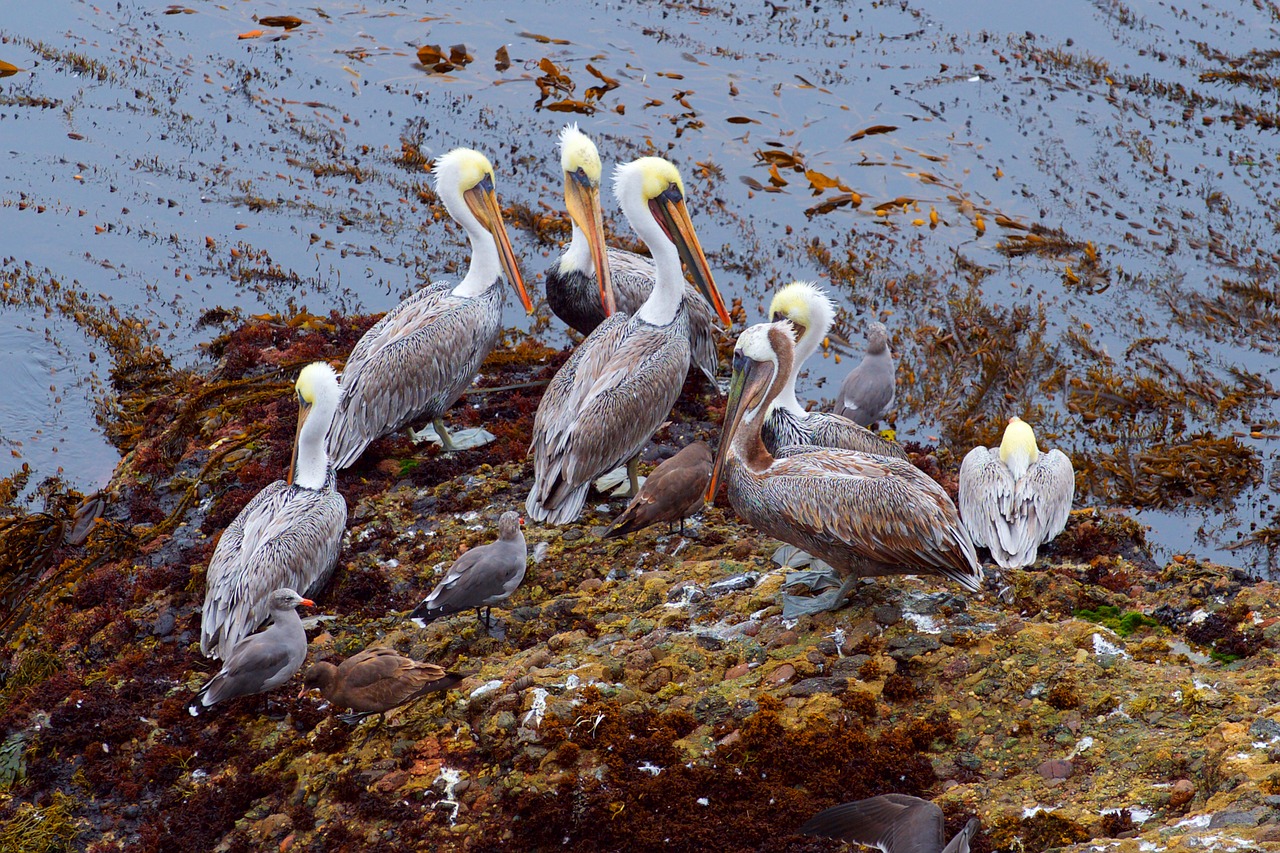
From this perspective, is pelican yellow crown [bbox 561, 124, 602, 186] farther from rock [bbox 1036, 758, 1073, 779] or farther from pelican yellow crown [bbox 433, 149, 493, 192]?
rock [bbox 1036, 758, 1073, 779]

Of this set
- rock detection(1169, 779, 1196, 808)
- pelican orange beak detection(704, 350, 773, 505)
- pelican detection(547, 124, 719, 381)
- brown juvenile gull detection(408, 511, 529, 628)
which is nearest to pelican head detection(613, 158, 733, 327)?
pelican detection(547, 124, 719, 381)

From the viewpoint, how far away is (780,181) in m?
14.2

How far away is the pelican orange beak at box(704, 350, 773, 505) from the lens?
5605 millimetres

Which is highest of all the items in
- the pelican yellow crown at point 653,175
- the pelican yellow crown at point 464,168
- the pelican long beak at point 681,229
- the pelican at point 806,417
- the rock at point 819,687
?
Result: the pelican yellow crown at point 653,175

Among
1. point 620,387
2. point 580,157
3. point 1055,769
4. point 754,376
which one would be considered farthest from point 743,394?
point 580,157

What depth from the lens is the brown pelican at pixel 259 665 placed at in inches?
201

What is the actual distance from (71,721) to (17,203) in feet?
34.4

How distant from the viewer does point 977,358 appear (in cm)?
1089

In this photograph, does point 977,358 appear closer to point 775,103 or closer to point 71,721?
point 775,103

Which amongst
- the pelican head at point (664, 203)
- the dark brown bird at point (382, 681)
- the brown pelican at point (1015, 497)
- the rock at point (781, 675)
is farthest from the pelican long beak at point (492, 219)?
the rock at point (781, 675)

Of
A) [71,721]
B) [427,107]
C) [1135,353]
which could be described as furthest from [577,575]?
[427,107]

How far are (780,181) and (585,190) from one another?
6.57 meters

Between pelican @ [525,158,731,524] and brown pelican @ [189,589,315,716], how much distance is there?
180cm

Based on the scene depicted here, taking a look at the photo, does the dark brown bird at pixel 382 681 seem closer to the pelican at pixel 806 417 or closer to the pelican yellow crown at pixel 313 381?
the pelican yellow crown at pixel 313 381
